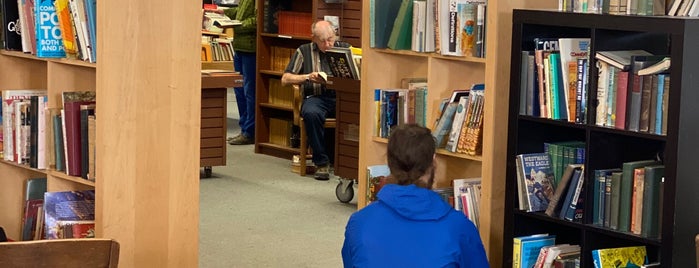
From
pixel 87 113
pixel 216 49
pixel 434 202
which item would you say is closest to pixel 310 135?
pixel 216 49

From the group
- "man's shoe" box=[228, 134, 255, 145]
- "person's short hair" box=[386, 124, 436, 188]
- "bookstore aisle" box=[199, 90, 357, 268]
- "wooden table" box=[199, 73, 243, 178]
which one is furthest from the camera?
"man's shoe" box=[228, 134, 255, 145]

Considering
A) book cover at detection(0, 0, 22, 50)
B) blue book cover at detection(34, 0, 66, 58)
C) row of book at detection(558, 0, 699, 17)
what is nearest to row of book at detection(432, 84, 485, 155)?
row of book at detection(558, 0, 699, 17)

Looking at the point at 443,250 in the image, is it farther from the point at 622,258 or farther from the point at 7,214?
the point at 7,214

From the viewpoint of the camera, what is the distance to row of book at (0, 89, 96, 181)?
4.89 m

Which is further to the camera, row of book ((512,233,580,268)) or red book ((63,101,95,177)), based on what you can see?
red book ((63,101,95,177))

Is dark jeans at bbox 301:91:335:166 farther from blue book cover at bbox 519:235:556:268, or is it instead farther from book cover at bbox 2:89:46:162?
blue book cover at bbox 519:235:556:268

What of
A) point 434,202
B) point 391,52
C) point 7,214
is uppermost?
point 391,52

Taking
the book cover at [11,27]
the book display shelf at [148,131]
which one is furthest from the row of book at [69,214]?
the book cover at [11,27]

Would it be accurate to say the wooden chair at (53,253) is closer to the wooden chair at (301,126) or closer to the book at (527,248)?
the book at (527,248)

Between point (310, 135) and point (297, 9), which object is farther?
point (297, 9)

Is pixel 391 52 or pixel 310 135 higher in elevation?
pixel 391 52

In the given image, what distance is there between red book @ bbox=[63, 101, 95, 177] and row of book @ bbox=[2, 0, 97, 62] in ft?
0.68

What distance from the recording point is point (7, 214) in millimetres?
5922

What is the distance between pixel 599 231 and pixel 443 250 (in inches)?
38.5
